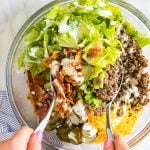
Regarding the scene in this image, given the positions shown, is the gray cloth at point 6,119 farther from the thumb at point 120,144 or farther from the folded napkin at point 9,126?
the thumb at point 120,144

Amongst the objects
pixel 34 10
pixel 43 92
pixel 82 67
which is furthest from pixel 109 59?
pixel 34 10

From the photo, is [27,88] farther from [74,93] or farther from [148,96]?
[148,96]

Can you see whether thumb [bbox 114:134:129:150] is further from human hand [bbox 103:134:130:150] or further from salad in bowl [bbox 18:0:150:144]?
salad in bowl [bbox 18:0:150:144]

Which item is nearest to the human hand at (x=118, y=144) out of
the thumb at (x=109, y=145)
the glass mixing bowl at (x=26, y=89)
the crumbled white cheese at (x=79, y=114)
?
the thumb at (x=109, y=145)

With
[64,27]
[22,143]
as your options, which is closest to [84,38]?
[64,27]

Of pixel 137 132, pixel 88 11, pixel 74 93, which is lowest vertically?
pixel 137 132
